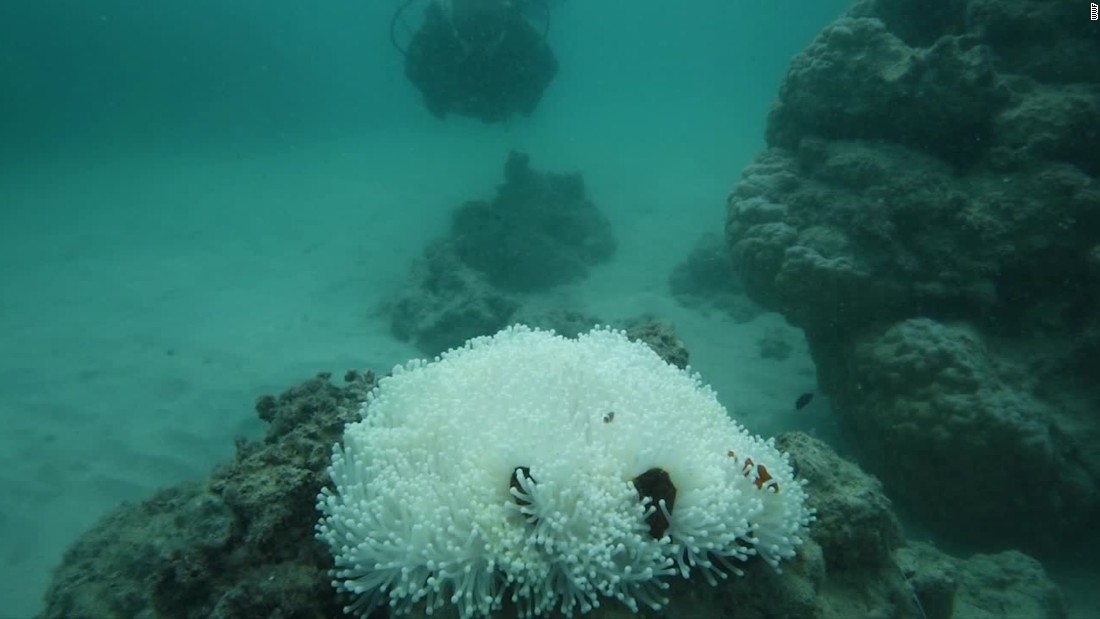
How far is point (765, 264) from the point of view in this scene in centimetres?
739

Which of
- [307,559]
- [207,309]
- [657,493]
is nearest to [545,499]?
[657,493]

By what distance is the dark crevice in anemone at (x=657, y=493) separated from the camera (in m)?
2.23

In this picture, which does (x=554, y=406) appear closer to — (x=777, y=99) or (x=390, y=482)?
(x=390, y=482)

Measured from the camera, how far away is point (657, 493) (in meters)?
2.26

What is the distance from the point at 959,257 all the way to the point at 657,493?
6.01 meters

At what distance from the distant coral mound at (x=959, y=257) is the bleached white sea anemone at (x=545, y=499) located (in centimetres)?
404

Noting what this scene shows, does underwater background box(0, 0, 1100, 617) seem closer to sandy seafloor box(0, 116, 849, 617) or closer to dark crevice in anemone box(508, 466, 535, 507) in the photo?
sandy seafloor box(0, 116, 849, 617)

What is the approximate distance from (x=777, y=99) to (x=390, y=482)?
837 cm

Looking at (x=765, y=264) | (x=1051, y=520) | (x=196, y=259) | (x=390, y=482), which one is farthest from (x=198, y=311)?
(x=1051, y=520)

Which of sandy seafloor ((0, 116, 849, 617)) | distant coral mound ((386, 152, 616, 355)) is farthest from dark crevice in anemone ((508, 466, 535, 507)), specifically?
distant coral mound ((386, 152, 616, 355))

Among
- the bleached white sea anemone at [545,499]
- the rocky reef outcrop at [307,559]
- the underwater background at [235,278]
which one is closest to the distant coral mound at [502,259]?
the underwater background at [235,278]

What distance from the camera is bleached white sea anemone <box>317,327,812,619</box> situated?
2137 millimetres

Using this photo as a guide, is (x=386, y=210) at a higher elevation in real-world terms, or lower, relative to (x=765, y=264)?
higher

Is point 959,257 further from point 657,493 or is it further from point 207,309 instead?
point 207,309
